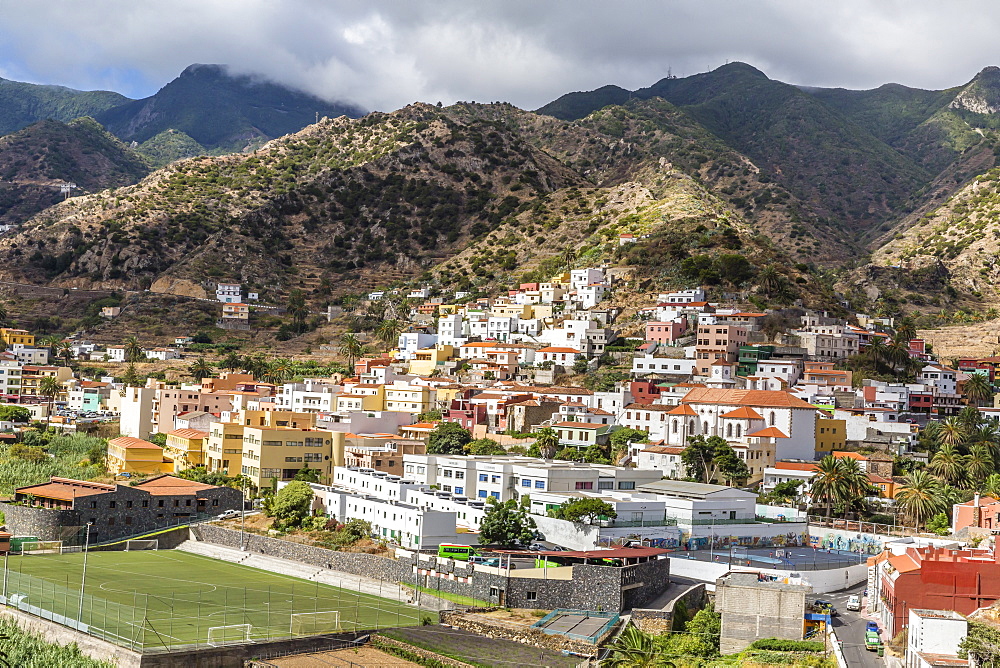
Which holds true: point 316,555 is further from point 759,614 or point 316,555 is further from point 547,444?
point 547,444

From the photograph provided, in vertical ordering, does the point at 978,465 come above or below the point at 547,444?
below

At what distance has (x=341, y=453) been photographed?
61.6 meters

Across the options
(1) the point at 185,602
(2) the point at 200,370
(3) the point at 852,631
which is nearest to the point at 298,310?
(2) the point at 200,370

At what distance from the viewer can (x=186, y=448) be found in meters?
65.8

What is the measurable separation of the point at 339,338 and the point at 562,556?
74060 millimetres

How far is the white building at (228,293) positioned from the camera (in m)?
125

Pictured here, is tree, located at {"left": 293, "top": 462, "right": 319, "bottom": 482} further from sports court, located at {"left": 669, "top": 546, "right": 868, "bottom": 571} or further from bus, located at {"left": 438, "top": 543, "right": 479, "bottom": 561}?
sports court, located at {"left": 669, "top": 546, "right": 868, "bottom": 571}

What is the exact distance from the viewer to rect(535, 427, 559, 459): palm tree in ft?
204

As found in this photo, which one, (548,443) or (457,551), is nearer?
(457,551)

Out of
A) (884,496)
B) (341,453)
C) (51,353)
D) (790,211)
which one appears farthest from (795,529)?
(790,211)

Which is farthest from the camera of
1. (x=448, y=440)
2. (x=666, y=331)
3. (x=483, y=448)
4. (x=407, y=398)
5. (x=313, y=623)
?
(x=666, y=331)

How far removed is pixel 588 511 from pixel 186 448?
29.5 m

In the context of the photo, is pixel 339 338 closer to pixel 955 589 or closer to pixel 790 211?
pixel 790 211

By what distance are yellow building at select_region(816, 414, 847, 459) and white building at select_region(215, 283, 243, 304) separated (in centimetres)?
7607
